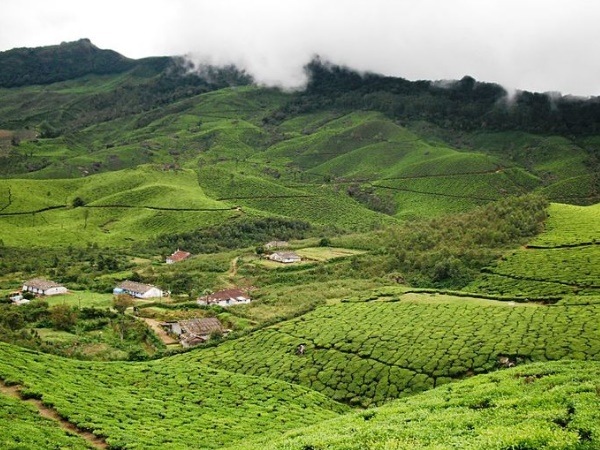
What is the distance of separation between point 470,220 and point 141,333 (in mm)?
71726

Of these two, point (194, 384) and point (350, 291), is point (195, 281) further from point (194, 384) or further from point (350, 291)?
point (194, 384)

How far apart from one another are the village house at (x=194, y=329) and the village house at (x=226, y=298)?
12.2 metres

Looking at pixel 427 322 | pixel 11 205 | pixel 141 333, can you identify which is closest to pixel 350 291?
pixel 427 322

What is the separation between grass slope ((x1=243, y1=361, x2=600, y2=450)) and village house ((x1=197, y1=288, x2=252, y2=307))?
6540 cm

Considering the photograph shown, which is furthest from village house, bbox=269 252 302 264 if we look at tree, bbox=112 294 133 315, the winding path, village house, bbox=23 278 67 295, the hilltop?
the winding path

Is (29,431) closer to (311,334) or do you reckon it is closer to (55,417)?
(55,417)

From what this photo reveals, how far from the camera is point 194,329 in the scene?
77688 millimetres

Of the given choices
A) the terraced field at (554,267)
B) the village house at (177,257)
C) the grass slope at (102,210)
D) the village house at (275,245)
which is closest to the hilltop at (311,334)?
the terraced field at (554,267)

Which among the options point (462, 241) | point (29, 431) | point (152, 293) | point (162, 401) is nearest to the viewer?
point (29, 431)

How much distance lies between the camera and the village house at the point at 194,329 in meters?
74.9

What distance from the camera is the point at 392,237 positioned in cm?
12500

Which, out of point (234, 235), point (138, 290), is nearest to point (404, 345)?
point (138, 290)

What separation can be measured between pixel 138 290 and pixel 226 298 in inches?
751

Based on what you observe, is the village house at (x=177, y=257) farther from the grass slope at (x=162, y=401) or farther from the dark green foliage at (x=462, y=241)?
the grass slope at (x=162, y=401)
